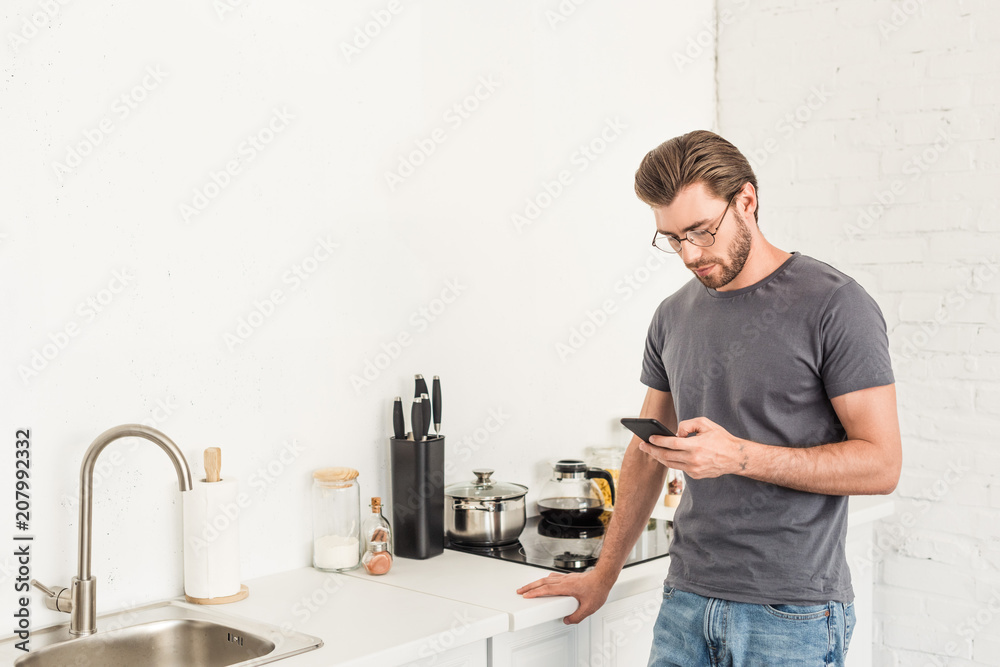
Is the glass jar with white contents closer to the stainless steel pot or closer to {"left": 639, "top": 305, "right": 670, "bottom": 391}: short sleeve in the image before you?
the stainless steel pot

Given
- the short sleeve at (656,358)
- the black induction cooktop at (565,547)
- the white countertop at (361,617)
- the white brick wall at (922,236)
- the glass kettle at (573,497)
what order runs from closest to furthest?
1. the white countertop at (361,617)
2. the short sleeve at (656,358)
3. the black induction cooktop at (565,547)
4. the glass kettle at (573,497)
5. the white brick wall at (922,236)

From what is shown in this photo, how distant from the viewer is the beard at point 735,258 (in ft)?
5.08

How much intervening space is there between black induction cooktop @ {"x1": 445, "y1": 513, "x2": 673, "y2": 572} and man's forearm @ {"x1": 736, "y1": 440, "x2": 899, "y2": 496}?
49 cm

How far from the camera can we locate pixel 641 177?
1596 mm

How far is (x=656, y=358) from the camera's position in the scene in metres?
1.78

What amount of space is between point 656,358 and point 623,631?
1.70 feet

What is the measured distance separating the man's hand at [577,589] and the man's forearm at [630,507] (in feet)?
0.07

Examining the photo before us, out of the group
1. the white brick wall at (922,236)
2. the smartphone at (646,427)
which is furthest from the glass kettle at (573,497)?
the white brick wall at (922,236)

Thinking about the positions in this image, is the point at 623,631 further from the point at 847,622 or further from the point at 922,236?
the point at 922,236

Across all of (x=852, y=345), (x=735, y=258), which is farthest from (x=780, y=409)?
(x=735, y=258)

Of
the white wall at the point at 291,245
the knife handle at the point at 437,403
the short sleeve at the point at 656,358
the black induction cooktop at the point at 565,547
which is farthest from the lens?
the knife handle at the point at 437,403

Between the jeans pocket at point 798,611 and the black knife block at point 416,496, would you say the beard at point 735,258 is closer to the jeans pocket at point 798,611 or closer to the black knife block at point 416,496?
the jeans pocket at point 798,611

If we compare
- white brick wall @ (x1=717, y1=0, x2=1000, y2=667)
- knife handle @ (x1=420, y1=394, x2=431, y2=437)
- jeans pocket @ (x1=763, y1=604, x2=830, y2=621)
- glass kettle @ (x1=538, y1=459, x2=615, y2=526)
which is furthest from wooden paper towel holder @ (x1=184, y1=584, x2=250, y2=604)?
white brick wall @ (x1=717, y1=0, x2=1000, y2=667)

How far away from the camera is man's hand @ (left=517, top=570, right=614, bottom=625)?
167 centimetres
